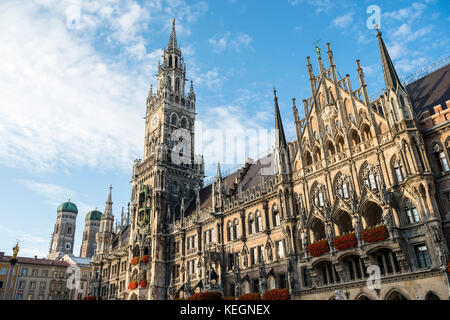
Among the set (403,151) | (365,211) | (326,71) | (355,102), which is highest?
(326,71)

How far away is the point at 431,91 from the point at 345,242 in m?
16.1

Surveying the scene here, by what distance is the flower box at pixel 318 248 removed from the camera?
98.6 feet

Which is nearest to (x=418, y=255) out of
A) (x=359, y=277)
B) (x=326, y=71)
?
(x=359, y=277)

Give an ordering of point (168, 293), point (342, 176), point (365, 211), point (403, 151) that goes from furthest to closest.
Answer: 1. point (168, 293)
2. point (342, 176)
3. point (365, 211)
4. point (403, 151)

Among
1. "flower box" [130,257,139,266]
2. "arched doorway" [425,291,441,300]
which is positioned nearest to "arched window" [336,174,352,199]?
"arched doorway" [425,291,441,300]

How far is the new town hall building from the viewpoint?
25.7 meters

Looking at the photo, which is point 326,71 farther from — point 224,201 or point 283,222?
point 224,201

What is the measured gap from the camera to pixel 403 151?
27031mm

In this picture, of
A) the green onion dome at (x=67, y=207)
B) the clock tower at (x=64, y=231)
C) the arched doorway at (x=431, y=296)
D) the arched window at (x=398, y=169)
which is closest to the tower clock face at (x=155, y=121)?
the arched window at (x=398, y=169)

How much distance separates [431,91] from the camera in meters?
32.0

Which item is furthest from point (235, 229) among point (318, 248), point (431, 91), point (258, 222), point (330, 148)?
point (431, 91)

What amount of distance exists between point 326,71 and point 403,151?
540 inches

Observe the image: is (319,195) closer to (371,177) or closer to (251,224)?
(371,177)

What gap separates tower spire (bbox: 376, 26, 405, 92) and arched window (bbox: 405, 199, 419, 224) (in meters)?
9.47
